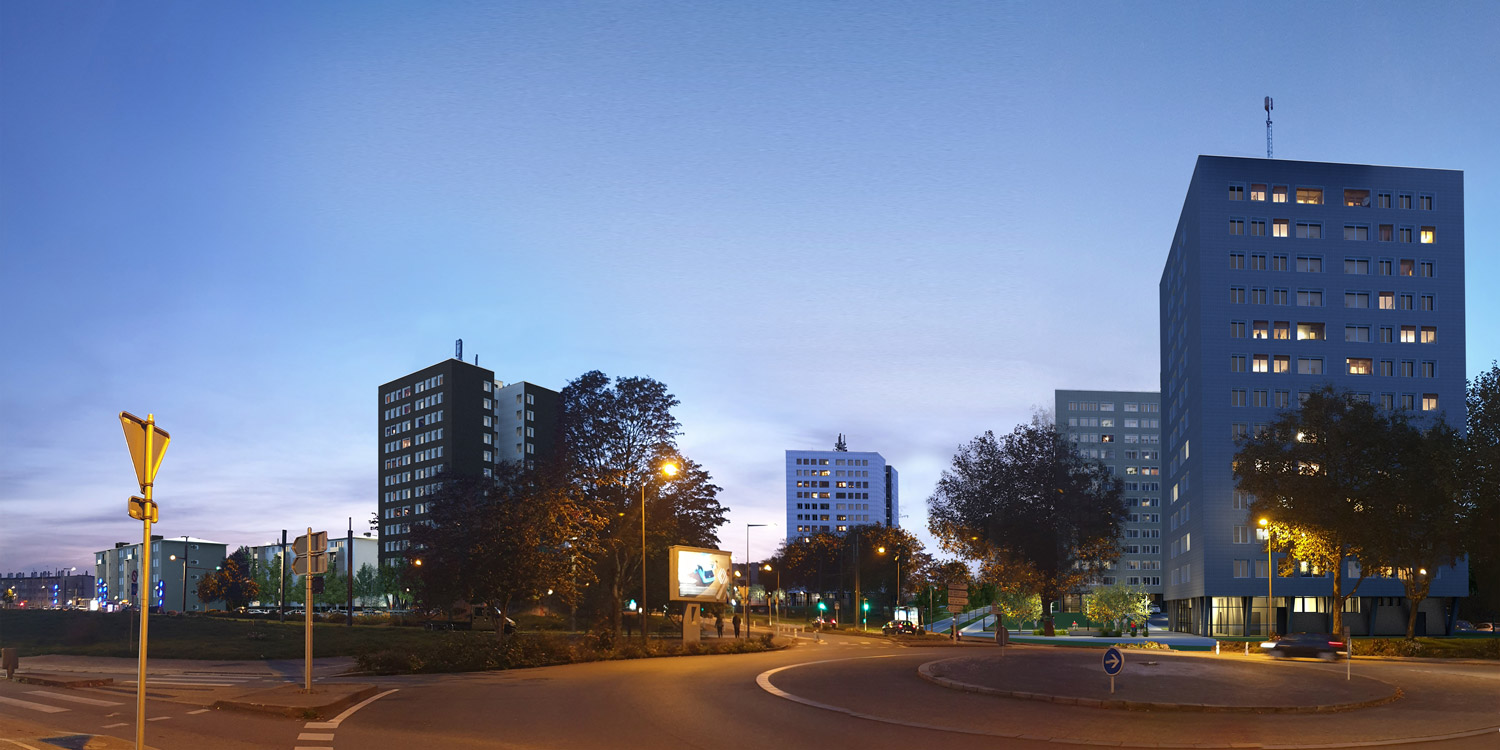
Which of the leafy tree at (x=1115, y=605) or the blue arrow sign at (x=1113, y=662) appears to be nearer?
the blue arrow sign at (x=1113, y=662)

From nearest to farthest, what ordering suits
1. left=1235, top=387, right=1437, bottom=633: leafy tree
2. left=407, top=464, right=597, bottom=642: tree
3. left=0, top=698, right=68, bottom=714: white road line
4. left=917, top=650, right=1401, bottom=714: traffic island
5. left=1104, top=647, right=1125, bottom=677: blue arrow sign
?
left=0, top=698, right=68, bottom=714: white road line → left=917, top=650, right=1401, bottom=714: traffic island → left=1104, top=647, right=1125, bottom=677: blue arrow sign → left=407, top=464, right=597, bottom=642: tree → left=1235, top=387, right=1437, bottom=633: leafy tree

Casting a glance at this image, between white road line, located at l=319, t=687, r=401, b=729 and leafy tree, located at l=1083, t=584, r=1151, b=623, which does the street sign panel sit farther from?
leafy tree, located at l=1083, t=584, r=1151, b=623

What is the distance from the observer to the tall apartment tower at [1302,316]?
96.4 meters

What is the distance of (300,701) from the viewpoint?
68.3 ft

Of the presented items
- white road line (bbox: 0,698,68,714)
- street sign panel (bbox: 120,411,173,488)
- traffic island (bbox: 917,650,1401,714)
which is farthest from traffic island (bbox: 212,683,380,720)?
traffic island (bbox: 917,650,1401,714)

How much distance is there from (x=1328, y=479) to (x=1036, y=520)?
3044 cm

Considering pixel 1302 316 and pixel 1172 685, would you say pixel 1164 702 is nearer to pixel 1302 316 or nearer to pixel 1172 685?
pixel 1172 685

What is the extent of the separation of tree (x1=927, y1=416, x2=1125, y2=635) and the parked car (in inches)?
1341

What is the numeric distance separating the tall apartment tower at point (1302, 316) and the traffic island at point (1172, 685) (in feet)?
218

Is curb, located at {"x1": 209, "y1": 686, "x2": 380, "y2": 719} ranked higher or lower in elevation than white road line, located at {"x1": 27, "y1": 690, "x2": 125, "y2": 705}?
higher

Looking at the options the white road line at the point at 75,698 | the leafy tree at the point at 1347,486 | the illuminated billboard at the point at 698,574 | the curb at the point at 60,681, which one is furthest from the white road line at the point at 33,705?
the leafy tree at the point at 1347,486

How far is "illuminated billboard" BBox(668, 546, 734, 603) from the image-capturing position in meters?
50.0

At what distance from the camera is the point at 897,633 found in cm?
7844

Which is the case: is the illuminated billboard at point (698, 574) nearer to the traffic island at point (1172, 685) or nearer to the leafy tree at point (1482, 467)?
the traffic island at point (1172, 685)
